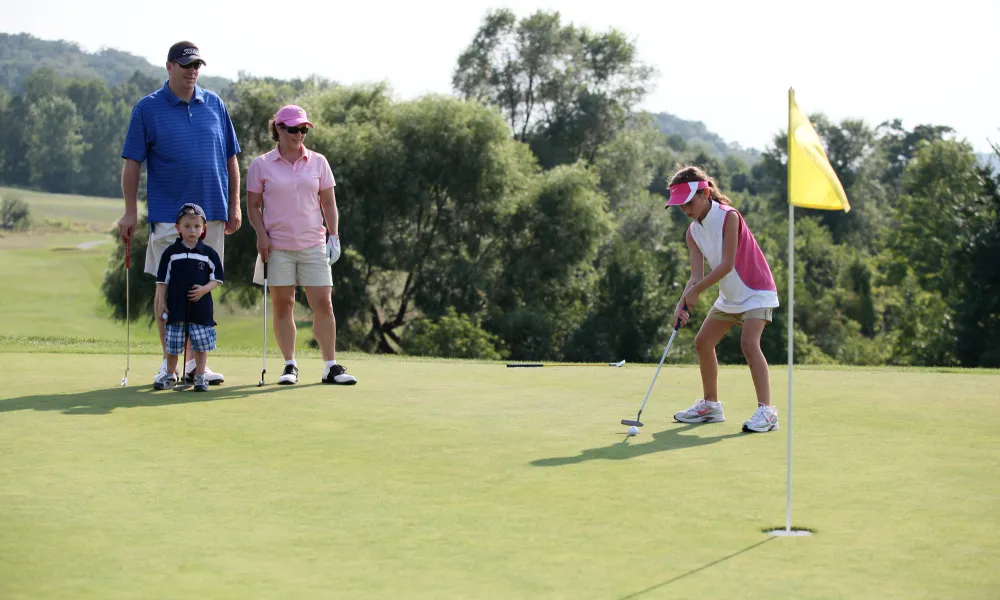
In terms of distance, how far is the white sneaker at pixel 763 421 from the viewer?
7.18 metres

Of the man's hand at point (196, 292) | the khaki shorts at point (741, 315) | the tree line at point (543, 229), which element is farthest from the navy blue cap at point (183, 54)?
the tree line at point (543, 229)

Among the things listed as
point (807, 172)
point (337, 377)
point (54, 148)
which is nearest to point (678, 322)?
point (807, 172)

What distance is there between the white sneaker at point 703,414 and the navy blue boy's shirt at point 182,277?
363cm

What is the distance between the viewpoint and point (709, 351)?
7.89 meters

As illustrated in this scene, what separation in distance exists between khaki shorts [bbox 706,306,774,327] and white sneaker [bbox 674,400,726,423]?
604 millimetres

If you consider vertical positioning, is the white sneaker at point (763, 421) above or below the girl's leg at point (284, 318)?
below

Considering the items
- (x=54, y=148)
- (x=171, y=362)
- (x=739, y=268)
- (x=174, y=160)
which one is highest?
(x=54, y=148)

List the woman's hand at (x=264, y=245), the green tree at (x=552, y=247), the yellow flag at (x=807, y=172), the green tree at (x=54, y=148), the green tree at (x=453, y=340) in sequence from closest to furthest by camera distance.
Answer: the yellow flag at (x=807, y=172) < the woman's hand at (x=264, y=245) < the green tree at (x=453, y=340) < the green tree at (x=552, y=247) < the green tree at (x=54, y=148)

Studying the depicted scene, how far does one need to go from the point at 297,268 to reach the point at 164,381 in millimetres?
1366

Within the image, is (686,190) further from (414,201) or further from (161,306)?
(414,201)

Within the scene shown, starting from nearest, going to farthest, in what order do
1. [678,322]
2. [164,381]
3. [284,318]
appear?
[678,322], [164,381], [284,318]

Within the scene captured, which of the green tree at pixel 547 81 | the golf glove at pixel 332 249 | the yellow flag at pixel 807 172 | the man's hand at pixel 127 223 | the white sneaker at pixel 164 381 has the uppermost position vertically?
the green tree at pixel 547 81

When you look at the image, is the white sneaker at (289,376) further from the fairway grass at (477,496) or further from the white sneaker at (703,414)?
the white sneaker at (703,414)

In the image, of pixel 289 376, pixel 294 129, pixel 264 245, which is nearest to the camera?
pixel 294 129
